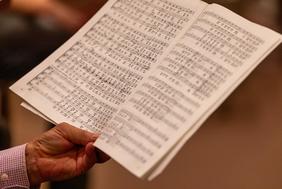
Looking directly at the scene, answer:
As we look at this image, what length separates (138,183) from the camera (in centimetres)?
119

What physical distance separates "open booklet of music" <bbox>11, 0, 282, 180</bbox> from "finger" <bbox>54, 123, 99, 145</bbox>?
0.02 m

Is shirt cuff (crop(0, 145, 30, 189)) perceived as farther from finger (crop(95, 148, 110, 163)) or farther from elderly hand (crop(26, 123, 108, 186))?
finger (crop(95, 148, 110, 163))

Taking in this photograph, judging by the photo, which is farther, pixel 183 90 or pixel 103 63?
pixel 103 63

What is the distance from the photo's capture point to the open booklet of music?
725 mm

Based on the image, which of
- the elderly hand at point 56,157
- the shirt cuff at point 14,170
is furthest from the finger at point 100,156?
the shirt cuff at point 14,170

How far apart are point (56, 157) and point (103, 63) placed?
16cm

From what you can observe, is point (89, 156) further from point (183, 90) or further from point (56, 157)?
point (183, 90)

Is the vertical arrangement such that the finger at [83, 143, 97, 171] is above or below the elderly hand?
above

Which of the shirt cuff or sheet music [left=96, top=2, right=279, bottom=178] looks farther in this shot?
the shirt cuff

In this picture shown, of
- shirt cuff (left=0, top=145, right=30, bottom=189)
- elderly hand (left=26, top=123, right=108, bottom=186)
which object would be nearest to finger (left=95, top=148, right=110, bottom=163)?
elderly hand (left=26, top=123, right=108, bottom=186)

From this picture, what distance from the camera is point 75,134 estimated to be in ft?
2.67

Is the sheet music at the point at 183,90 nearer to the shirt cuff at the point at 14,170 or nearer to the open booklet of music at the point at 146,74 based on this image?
the open booklet of music at the point at 146,74

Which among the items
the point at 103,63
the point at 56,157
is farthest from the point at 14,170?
the point at 103,63

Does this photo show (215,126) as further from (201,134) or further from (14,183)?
(14,183)
